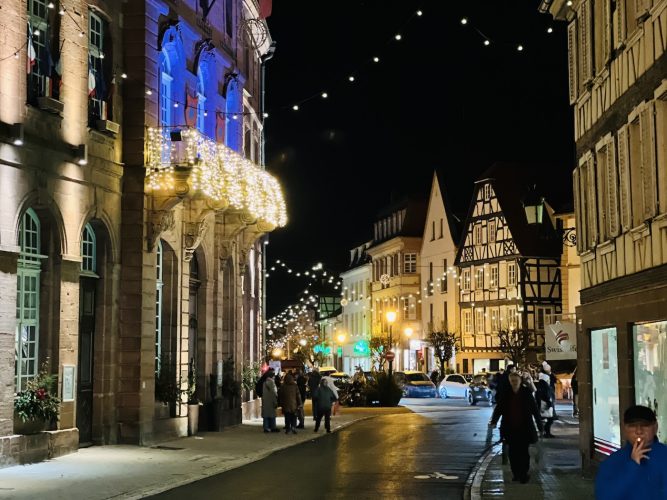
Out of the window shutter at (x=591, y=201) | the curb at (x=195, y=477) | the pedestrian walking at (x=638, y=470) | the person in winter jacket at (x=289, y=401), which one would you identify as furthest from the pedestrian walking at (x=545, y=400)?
the pedestrian walking at (x=638, y=470)

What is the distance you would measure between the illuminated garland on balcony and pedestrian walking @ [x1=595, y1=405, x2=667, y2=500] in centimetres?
1759

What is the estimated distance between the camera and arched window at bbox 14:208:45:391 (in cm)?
1928

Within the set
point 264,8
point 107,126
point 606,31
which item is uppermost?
point 264,8

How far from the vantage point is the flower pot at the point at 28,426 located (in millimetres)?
18641

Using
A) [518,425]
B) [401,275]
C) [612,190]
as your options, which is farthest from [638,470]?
[401,275]

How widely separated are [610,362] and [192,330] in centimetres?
1361

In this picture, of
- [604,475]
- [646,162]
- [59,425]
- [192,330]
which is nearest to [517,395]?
[646,162]

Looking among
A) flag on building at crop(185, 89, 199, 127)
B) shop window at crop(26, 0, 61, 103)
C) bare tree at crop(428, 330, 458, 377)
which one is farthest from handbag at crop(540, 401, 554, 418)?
bare tree at crop(428, 330, 458, 377)

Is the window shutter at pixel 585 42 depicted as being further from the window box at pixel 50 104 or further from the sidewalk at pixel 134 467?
the window box at pixel 50 104

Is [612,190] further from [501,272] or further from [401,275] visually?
[401,275]

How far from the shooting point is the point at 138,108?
2295 cm

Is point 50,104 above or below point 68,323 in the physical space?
above

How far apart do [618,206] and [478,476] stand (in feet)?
15.5

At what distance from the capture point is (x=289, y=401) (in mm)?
27688
